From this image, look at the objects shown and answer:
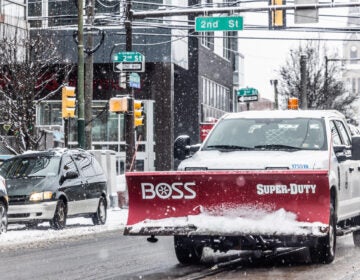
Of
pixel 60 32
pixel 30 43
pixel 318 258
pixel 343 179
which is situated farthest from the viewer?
pixel 60 32

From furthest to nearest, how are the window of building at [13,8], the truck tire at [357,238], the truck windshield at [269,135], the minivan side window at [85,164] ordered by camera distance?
1. the window of building at [13,8]
2. the minivan side window at [85,164]
3. the truck tire at [357,238]
4. the truck windshield at [269,135]

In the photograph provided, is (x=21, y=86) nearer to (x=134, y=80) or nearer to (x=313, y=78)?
(x=134, y=80)

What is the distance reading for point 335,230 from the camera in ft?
39.7

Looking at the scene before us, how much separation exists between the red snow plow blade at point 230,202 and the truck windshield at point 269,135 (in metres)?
1.37

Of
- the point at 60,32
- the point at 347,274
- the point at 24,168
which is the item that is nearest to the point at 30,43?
the point at 24,168

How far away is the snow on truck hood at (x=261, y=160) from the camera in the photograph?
11750 mm

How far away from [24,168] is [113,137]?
29618 mm

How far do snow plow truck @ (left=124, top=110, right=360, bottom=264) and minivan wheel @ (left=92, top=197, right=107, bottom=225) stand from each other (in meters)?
9.38

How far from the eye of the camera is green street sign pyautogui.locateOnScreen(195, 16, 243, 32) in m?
26.5

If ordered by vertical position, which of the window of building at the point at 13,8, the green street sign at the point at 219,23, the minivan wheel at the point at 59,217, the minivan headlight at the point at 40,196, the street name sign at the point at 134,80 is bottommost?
the minivan wheel at the point at 59,217

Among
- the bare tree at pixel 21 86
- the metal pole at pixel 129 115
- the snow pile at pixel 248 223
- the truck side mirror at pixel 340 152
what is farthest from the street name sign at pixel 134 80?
the snow pile at pixel 248 223

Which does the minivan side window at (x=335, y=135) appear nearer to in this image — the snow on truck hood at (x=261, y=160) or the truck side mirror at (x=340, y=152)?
the truck side mirror at (x=340, y=152)

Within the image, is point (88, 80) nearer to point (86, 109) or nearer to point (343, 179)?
point (86, 109)

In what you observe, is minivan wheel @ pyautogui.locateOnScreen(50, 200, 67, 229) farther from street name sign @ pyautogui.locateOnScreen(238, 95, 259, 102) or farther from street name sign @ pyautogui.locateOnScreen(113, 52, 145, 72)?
street name sign @ pyautogui.locateOnScreen(238, 95, 259, 102)
